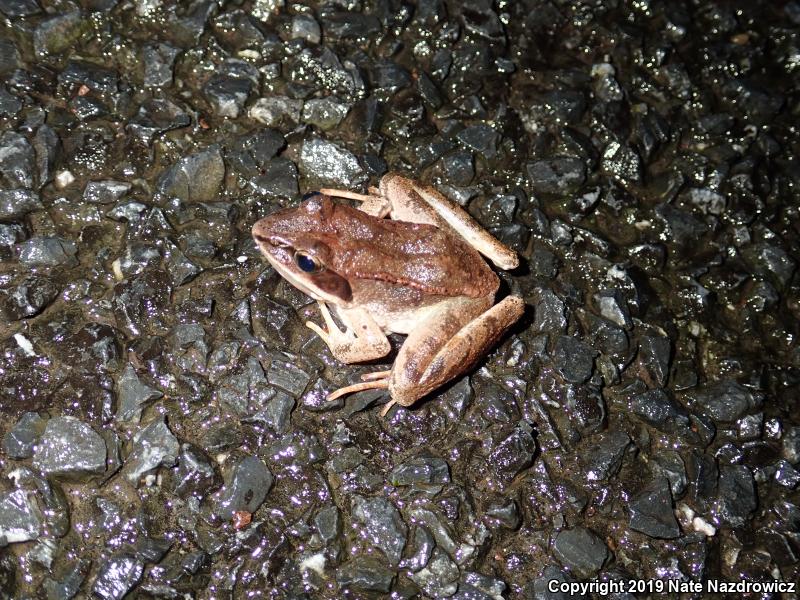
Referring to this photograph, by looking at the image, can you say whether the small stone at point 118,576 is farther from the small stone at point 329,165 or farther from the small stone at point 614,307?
the small stone at point 614,307

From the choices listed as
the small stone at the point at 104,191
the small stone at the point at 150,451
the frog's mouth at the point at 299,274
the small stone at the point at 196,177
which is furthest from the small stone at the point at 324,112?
the small stone at the point at 150,451

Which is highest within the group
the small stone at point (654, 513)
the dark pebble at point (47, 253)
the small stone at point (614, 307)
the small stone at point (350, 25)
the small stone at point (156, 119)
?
the small stone at point (350, 25)

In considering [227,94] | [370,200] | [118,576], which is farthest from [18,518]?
[227,94]

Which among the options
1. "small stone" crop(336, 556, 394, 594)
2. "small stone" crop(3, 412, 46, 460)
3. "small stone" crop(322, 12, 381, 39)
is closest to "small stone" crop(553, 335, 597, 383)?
"small stone" crop(336, 556, 394, 594)

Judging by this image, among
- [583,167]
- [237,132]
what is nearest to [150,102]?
[237,132]

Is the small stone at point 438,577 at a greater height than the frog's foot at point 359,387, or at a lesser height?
lesser

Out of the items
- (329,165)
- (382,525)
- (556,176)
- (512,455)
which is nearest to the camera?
(382,525)

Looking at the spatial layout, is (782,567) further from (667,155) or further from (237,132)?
(237,132)

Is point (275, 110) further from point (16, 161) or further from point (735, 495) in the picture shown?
point (735, 495)
